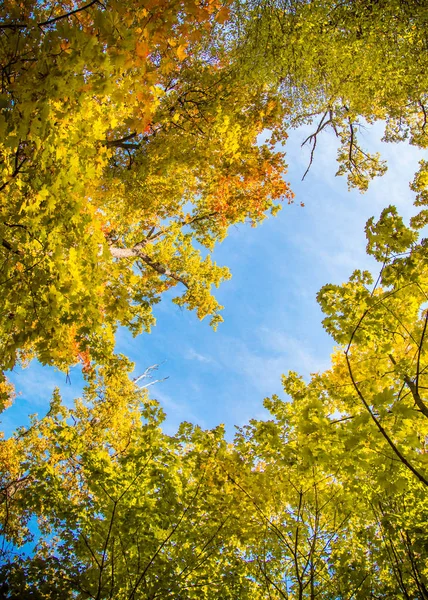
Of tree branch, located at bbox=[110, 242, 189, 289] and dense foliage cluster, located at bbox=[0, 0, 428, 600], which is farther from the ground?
tree branch, located at bbox=[110, 242, 189, 289]

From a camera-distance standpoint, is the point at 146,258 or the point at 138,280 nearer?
the point at 138,280

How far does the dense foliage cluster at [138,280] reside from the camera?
94.6 inches

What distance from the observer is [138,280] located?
5410 millimetres

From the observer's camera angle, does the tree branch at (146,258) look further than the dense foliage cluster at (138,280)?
Yes

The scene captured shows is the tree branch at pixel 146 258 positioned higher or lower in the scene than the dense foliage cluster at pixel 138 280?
higher

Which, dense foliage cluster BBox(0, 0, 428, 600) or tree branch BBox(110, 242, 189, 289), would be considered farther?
tree branch BBox(110, 242, 189, 289)

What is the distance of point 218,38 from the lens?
310 inches

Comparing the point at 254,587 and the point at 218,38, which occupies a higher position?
the point at 218,38

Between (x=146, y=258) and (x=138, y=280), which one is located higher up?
(x=146, y=258)

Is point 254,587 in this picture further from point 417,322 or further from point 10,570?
point 417,322

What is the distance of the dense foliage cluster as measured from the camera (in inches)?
94.6

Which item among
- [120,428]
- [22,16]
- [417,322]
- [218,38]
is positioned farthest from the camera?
[120,428]

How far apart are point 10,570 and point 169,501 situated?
204 centimetres

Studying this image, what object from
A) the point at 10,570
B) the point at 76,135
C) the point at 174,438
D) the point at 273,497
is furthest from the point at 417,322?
the point at 10,570
